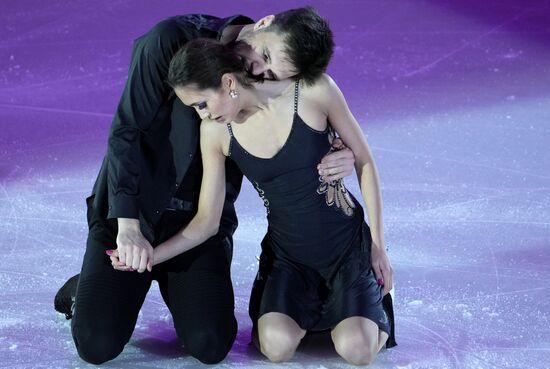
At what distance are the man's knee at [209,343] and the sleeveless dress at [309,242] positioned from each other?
0.58ft

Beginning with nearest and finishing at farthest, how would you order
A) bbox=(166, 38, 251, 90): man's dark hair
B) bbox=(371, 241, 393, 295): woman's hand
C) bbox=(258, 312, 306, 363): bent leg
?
1. bbox=(166, 38, 251, 90): man's dark hair
2. bbox=(258, 312, 306, 363): bent leg
3. bbox=(371, 241, 393, 295): woman's hand

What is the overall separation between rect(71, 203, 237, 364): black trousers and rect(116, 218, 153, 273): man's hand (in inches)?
4.9

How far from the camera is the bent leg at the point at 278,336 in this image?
3301mm

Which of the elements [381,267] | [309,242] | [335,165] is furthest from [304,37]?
[381,267]

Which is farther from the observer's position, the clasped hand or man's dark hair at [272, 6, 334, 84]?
the clasped hand

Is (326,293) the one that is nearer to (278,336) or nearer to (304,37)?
(278,336)

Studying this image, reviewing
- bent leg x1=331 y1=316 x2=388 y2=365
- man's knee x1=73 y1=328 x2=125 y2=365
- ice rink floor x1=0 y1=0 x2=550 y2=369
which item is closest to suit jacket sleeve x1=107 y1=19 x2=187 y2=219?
man's knee x1=73 y1=328 x2=125 y2=365

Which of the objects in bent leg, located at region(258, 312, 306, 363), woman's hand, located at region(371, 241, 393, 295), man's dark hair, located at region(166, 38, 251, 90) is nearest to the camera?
man's dark hair, located at region(166, 38, 251, 90)

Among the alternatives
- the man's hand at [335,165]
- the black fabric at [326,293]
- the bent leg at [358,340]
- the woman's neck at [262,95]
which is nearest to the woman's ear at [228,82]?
the woman's neck at [262,95]

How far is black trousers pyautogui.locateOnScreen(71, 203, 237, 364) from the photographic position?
3.26m

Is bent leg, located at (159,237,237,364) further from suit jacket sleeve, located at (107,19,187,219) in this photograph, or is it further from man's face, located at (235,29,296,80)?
man's face, located at (235,29,296,80)

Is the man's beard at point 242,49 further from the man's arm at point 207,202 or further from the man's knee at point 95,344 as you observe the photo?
the man's knee at point 95,344

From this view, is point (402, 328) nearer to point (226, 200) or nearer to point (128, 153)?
point (226, 200)

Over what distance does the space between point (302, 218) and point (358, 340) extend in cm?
44
